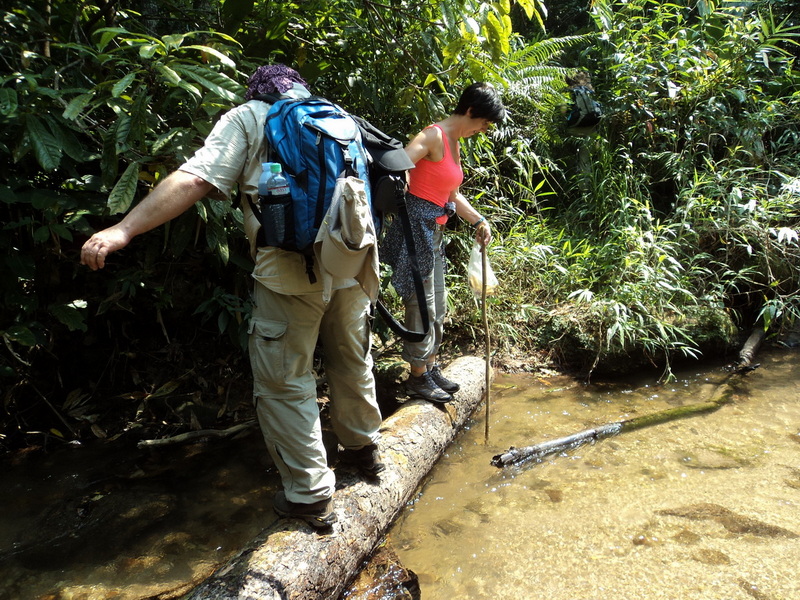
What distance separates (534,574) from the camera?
2412 mm

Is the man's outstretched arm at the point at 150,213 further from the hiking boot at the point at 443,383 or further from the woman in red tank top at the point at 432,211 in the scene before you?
the hiking boot at the point at 443,383

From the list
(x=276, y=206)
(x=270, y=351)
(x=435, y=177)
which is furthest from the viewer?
(x=435, y=177)

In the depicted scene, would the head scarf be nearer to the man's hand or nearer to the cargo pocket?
the man's hand

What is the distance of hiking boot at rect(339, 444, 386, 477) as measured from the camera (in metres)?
2.66

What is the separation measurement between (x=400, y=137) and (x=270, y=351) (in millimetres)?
2814

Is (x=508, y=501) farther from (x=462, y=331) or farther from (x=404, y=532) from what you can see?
(x=462, y=331)

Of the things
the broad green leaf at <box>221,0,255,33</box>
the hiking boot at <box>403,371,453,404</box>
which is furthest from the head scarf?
the hiking boot at <box>403,371,453,404</box>

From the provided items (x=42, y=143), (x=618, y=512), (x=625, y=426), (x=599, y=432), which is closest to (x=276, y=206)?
(x=42, y=143)

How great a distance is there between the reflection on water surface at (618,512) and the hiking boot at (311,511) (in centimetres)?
50

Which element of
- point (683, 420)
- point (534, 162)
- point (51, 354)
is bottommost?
point (683, 420)

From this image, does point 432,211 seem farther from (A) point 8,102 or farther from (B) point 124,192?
(A) point 8,102

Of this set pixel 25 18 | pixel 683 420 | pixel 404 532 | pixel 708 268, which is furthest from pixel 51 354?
pixel 708 268

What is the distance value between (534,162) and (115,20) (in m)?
4.23

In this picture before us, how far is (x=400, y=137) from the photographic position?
4520mm
